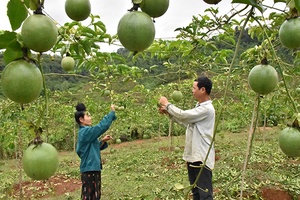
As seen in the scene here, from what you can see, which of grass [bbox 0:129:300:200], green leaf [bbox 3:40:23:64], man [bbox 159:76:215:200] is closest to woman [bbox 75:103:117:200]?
man [bbox 159:76:215:200]

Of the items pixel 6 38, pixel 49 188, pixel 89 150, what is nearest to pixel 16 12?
pixel 6 38

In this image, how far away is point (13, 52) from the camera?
0.88m

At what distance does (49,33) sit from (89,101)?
1135cm

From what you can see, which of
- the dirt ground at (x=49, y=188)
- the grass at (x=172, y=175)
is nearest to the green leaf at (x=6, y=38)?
the grass at (x=172, y=175)

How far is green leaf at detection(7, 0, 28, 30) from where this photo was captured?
85cm

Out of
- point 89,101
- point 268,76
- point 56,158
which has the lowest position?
point 89,101

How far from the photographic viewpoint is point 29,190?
27.5 ft

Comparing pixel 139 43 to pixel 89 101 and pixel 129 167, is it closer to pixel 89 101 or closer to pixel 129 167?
pixel 129 167

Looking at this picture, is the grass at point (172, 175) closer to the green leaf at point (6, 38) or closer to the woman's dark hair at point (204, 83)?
the woman's dark hair at point (204, 83)

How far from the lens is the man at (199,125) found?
11.7ft

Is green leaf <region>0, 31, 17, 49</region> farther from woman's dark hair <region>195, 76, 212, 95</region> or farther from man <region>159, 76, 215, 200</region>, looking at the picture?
woman's dark hair <region>195, 76, 212, 95</region>

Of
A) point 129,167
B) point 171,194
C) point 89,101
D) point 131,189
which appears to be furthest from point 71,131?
point 171,194

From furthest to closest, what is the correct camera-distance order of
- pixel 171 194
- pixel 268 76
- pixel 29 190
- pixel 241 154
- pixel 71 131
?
pixel 71 131 < pixel 241 154 < pixel 29 190 < pixel 171 194 < pixel 268 76

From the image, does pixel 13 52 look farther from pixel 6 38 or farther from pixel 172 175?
pixel 172 175
